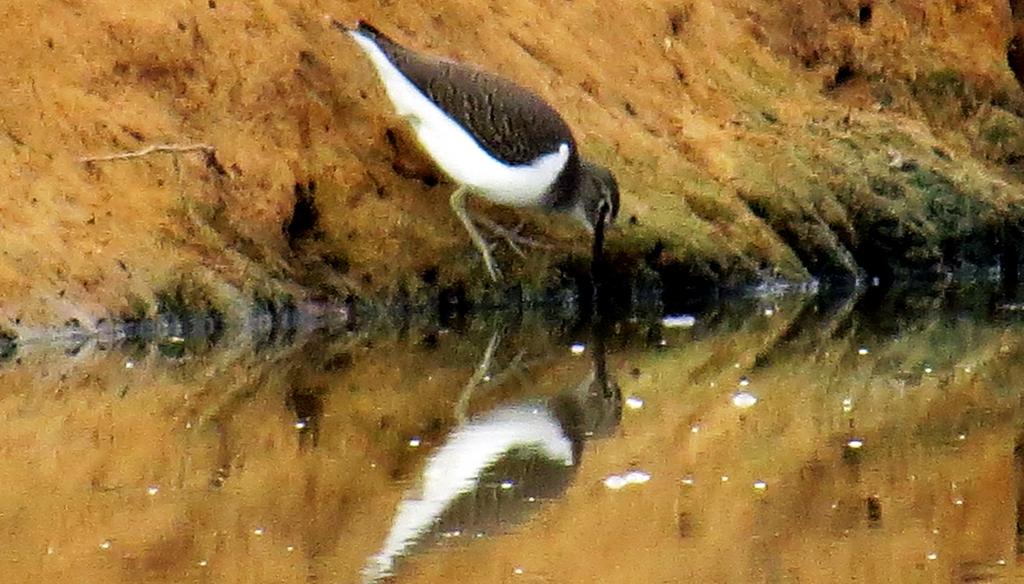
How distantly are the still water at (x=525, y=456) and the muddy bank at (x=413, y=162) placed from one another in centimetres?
54

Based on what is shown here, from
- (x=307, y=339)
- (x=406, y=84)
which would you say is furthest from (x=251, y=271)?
(x=406, y=84)

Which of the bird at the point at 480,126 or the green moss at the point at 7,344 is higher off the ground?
the bird at the point at 480,126

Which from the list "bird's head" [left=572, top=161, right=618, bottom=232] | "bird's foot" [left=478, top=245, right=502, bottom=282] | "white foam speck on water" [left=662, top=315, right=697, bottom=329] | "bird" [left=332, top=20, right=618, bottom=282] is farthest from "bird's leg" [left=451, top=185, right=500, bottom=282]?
"white foam speck on water" [left=662, top=315, right=697, bottom=329]

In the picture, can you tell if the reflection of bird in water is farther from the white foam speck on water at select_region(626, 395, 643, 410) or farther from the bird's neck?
the bird's neck

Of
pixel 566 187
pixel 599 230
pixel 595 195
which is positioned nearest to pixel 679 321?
pixel 599 230

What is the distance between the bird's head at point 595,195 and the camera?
1127cm

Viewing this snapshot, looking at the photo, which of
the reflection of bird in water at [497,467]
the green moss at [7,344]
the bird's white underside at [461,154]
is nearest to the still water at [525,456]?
the reflection of bird in water at [497,467]

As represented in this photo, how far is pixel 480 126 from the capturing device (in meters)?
10.7

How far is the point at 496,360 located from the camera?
10.0 metres

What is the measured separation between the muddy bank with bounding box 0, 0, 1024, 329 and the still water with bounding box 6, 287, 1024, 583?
54 cm

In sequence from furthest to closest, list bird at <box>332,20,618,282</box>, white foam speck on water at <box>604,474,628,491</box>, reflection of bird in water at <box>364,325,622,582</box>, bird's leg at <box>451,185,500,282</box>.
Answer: bird's leg at <box>451,185,500,282</box>
bird at <box>332,20,618,282</box>
white foam speck on water at <box>604,474,628,491</box>
reflection of bird in water at <box>364,325,622,582</box>

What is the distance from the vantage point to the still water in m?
6.39

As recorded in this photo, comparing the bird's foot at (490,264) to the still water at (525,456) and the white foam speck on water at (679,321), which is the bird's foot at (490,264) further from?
the white foam speck on water at (679,321)

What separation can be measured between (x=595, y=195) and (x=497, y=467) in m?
3.99
